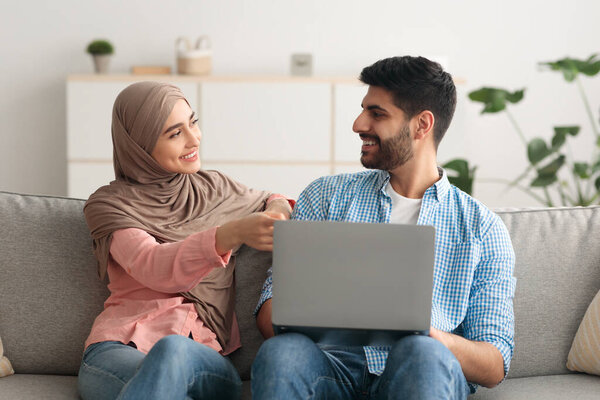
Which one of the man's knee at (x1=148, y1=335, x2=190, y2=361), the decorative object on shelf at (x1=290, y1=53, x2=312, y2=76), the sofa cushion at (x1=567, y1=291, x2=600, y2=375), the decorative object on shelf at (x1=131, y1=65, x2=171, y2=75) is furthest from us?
the decorative object on shelf at (x1=290, y1=53, x2=312, y2=76)

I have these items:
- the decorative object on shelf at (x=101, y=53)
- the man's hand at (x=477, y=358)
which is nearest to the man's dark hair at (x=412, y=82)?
the man's hand at (x=477, y=358)

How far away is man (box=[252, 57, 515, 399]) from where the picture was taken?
1524mm

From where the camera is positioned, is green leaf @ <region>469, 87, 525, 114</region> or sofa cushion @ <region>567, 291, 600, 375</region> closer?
sofa cushion @ <region>567, 291, 600, 375</region>

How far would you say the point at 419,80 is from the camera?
1989 mm

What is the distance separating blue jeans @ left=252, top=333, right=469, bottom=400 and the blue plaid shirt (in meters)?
0.21

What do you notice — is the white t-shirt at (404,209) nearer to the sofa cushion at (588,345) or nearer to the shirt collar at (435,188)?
the shirt collar at (435,188)

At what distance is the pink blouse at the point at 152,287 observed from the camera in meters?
1.70

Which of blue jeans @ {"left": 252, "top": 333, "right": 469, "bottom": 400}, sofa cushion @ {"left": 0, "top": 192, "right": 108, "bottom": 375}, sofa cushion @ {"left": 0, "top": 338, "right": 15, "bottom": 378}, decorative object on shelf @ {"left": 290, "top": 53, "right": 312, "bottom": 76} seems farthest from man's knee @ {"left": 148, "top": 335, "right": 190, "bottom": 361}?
→ decorative object on shelf @ {"left": 290, "top": 53, "right": 312, "bottom": 76}

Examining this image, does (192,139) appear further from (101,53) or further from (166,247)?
(101,53)

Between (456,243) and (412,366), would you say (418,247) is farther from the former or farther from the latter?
(456,243)

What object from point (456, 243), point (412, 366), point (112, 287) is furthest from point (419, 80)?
point (112, 287)

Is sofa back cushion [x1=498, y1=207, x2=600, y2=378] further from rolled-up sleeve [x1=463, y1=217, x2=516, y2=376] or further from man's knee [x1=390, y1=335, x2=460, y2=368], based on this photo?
man's knee [x1=390, y1=335, x2=460, y2=368]

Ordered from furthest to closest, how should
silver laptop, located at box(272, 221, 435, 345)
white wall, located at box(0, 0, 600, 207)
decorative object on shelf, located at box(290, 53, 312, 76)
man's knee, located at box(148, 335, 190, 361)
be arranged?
Result: white wall, located at box(0, 0, 600, 207) → decorative object on shelf, located at box(290, 53, 312, 76) → man's knee, located at box(148, 335, 190, 361) → silver laptop, located at box(272, 221, 435, 345)

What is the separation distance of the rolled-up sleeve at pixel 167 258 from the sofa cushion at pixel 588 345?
0.97 metres
